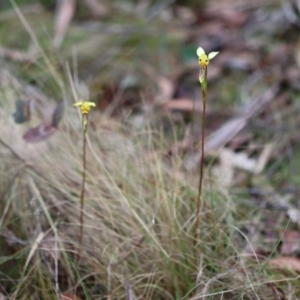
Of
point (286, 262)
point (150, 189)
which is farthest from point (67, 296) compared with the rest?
point (286, 262)

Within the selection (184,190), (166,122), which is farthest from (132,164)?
(166,122)

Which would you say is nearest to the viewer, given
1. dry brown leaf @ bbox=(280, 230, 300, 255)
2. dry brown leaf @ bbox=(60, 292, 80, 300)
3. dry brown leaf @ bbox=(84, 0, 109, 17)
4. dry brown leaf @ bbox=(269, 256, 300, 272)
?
dry brown leaf @ bbox=(60, 292, 80, 300)

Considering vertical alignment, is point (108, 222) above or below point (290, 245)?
above

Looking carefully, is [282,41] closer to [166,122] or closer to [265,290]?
[166,122]

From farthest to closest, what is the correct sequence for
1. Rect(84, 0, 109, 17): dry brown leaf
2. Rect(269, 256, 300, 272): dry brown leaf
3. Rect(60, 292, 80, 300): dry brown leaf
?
Rect(84, 0, 109, 17): dry brown leaf < Rect(269, 256, 300, 272): dry brown leaf < Rect(60, 292, 80, 300): dry brown leaf

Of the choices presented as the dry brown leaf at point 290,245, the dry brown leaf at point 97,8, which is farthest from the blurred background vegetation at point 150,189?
the dry brown leaf at point 97,8

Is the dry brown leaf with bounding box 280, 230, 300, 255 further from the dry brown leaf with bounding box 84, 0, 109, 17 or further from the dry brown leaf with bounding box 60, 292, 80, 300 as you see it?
the dry brown leaf with bounding box 84, 0, 109, 17

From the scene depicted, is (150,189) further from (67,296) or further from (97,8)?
(97,8)

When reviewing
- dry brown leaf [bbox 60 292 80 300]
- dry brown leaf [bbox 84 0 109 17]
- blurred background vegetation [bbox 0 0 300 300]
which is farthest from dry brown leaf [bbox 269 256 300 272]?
dry brown leaf [bbox 84 0 109 17]
